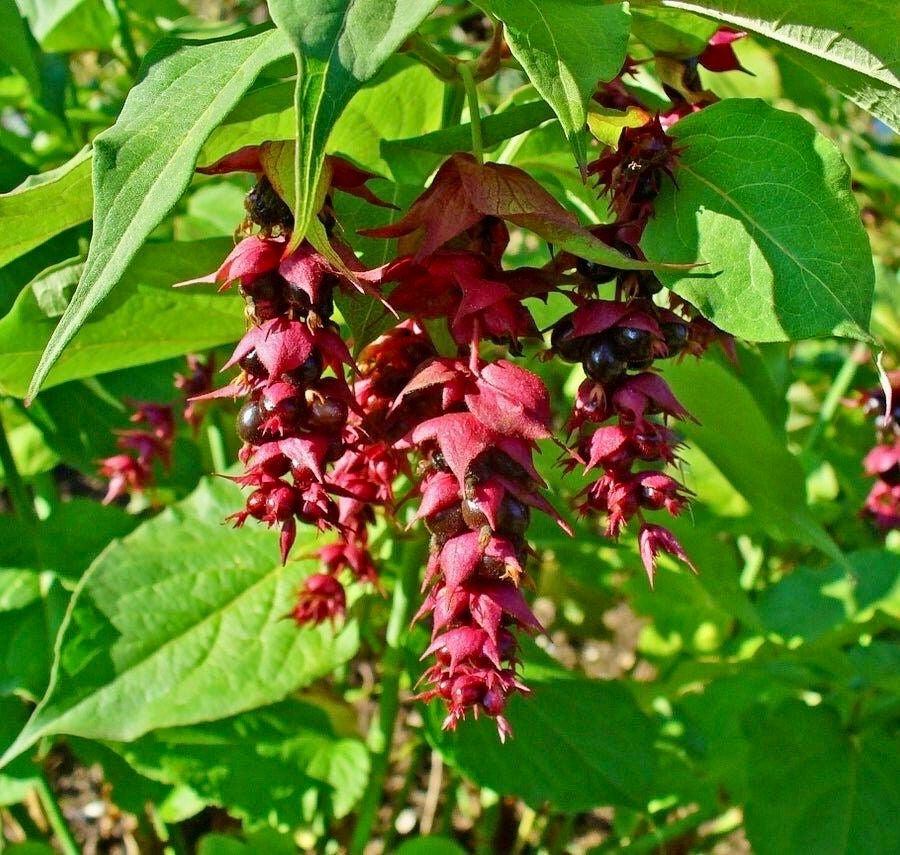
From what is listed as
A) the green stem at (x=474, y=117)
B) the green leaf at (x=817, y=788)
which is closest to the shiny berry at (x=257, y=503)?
the green stem at (x=474, y=117)

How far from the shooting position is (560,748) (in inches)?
42.2

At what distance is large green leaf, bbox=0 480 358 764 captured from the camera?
2.85 feet

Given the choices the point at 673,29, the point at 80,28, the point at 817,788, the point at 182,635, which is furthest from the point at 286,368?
the point at 80,28

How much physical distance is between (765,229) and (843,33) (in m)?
0.14

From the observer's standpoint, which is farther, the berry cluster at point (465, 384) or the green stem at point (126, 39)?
the green stem at point (126, 39)

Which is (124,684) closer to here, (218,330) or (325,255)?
(218,330)

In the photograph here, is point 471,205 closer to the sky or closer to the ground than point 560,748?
closer to the sky

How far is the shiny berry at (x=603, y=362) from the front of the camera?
568 millimetres

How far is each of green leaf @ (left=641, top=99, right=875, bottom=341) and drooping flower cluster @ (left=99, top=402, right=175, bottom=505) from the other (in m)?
0.81

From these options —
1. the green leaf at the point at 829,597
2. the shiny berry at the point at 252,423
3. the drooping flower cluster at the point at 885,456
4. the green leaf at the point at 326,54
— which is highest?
the green leaf at the point at 326,54

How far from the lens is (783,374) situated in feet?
3.85

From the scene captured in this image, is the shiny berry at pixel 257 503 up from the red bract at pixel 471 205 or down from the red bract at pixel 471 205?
down

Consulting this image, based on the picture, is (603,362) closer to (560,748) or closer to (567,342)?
(567,342)

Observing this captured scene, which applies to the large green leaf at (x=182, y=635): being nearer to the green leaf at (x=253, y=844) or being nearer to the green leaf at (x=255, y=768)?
the green leaf at (x=255, y=768)
